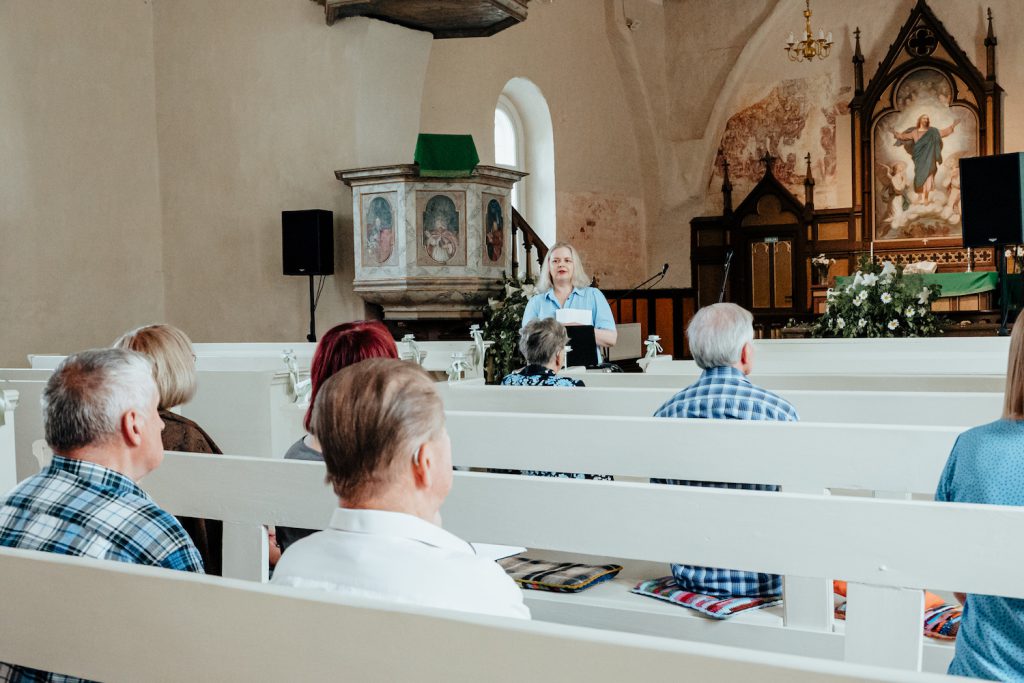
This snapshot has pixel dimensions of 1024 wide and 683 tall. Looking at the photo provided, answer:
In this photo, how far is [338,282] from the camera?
34.0 feet

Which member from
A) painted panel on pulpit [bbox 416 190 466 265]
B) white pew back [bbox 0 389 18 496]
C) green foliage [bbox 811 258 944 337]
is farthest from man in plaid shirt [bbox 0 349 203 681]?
painted panel on pulpit [bbox 416 190 466 265]

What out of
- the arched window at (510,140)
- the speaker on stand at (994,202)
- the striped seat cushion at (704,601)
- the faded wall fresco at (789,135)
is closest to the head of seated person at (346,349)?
the striped seat cushion at (704,601)

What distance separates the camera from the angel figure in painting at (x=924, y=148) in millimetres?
13641

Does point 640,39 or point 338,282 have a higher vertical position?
point 640,39

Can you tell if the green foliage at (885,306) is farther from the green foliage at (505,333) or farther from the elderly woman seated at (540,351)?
the elderly woman seated at (540,351)

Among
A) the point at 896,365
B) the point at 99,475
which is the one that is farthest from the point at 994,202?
the point at 99,475

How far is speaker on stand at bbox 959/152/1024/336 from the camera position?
270 inches

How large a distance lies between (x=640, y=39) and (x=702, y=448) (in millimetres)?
13129

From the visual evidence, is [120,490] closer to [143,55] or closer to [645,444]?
[645,444]

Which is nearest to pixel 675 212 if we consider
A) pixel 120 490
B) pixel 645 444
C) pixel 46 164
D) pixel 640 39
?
pixel 640 39

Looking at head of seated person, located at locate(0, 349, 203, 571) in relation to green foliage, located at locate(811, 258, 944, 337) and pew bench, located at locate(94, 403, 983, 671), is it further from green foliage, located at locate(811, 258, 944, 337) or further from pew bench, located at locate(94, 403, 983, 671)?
green foliage, located at locate(811, 258, 944, 337)

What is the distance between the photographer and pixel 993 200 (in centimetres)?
704

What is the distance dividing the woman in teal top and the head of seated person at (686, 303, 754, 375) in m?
1.06

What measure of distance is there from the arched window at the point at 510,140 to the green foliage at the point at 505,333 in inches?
169
